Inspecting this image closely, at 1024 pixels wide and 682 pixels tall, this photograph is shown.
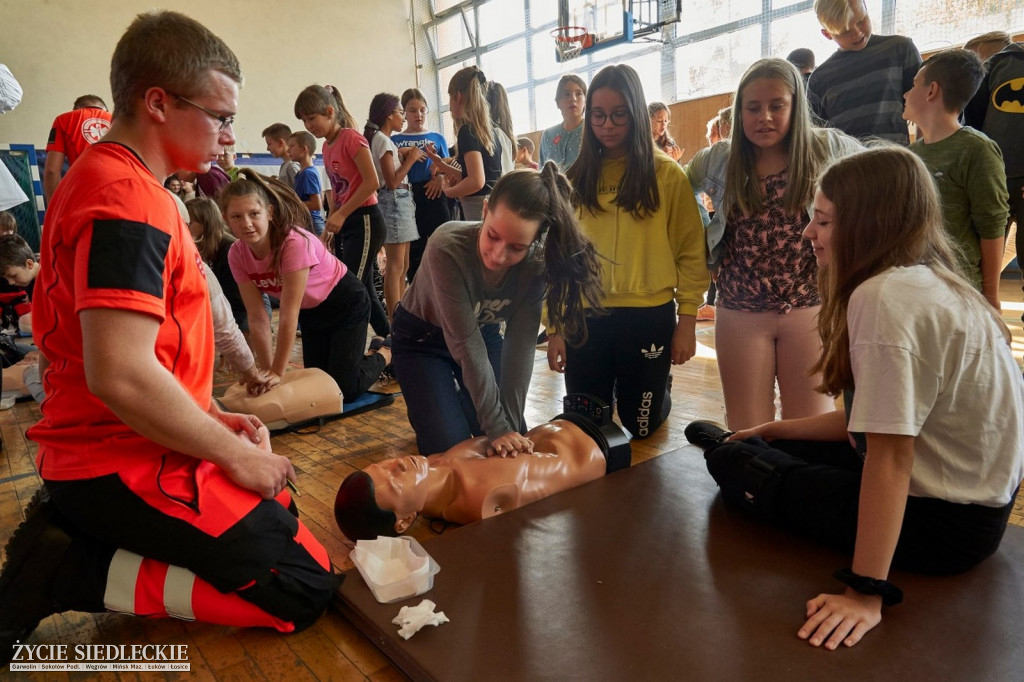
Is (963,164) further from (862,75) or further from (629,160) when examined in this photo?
(629,160)

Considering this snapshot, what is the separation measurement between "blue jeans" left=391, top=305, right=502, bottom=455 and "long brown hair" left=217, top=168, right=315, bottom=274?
0.69 m

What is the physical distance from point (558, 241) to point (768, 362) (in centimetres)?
76

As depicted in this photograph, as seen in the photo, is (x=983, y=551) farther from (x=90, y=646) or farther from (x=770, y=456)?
(x=90, y=646)

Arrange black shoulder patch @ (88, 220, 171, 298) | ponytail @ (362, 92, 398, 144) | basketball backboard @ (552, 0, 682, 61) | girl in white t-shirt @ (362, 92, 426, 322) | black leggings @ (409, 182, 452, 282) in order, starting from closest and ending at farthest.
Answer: black shoulder patch @ (88, 220, 171, 298)
girl in white t-shirt @ (362, 92, 426, 322)
ponytail @ (362, 92, 398, 144)
black leggings @ (409, 182, 452, 282)
basketball backboard @ (552, 0, 682, 61)

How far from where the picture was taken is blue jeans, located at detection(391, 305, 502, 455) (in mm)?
2074

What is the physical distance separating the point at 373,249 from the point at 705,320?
87.9 inches

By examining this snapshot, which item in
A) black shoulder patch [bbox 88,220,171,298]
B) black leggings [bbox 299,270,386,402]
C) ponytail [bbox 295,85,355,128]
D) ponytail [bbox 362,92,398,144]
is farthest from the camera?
ponytail [bbox 362,92,398,144]

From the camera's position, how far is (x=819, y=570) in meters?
1.34

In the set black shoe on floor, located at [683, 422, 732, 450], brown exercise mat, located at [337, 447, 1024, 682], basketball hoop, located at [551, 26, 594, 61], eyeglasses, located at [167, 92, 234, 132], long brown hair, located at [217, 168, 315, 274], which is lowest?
brown exercise mat, located at [337, 447, 1024, 682]

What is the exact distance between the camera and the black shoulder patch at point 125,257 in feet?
3.34

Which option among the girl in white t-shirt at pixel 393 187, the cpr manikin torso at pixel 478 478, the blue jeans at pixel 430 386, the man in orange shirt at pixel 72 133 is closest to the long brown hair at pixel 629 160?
the blue jeans at pixel 430 386

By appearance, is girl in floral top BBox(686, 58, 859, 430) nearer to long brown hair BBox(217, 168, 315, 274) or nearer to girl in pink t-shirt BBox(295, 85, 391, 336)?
long brown hair BBox(217, 168, 315, 274)

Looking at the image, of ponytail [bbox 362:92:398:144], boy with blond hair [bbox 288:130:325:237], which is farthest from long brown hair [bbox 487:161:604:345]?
boy with blond hair [bbox 288:130:325:237]

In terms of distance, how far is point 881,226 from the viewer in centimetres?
118
